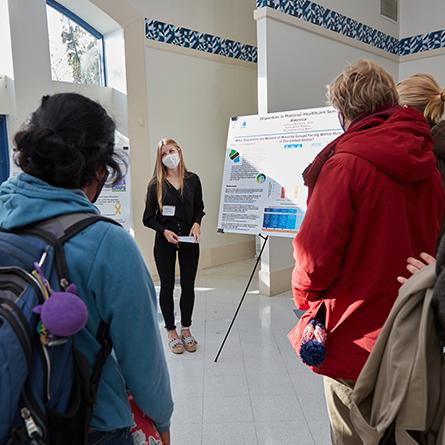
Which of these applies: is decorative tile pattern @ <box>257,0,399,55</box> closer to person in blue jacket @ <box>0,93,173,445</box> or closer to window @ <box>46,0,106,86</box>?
window @ <box>46,0,106,86</box>

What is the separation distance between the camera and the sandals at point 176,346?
3.01 m

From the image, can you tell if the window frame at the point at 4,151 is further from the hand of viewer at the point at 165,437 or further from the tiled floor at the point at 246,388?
the hand of viewer at the point at 165,437

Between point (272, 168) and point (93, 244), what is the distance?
2216 millimetres

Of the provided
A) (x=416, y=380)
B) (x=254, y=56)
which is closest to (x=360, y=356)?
(x=416, y=380)

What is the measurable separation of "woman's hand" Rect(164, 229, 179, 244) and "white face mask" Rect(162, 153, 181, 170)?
17.5 inches

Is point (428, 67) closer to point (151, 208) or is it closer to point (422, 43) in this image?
point (422, 43)

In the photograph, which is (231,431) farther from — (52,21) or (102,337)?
(52,21)

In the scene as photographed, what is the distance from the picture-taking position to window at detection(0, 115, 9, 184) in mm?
4012

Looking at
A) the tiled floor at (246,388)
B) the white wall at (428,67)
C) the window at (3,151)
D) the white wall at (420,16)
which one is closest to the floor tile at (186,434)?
the tiled floor at (246,388)

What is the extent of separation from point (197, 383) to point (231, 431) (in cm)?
53

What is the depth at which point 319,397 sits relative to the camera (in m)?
2.42

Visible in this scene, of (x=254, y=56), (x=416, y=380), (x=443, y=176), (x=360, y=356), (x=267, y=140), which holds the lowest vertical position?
(x=360, y=356)

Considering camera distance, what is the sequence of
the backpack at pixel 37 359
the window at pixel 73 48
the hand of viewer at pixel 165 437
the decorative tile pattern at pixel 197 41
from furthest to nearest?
the decorative tile pattern at pixel 197 41 < the window at pixel 73 48 < the hand of viewer at pixel 165 437 < the backpack at pixel 37 359

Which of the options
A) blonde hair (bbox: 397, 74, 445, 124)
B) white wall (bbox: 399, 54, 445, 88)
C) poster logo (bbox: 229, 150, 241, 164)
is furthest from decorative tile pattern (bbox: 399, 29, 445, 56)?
blonde hair (bbox: 397, 74, 445, 124)
